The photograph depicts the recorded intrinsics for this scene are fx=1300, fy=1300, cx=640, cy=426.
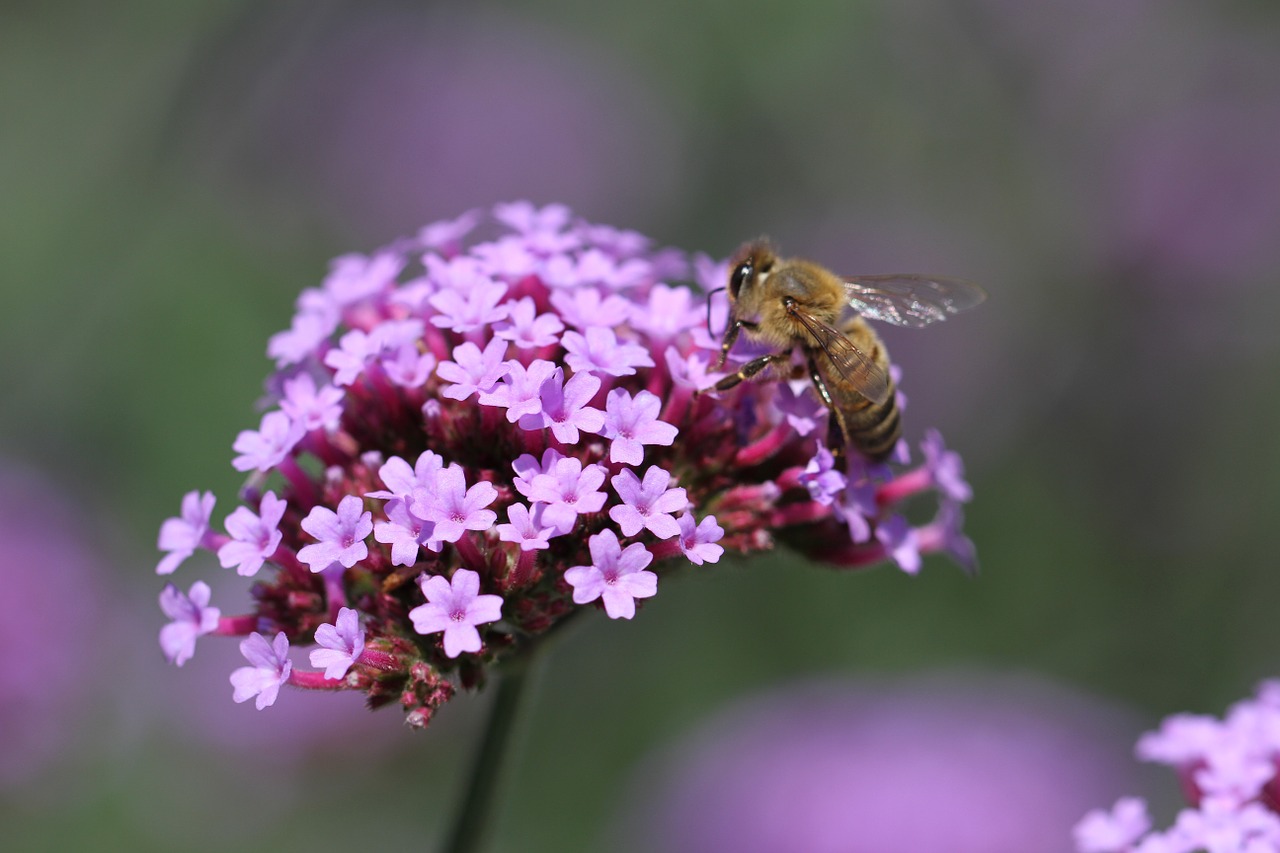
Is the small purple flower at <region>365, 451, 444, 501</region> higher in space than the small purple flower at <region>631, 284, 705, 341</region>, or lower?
lower

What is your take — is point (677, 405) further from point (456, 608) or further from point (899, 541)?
point (456, 608)

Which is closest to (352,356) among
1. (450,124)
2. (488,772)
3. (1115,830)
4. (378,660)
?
(378,660)

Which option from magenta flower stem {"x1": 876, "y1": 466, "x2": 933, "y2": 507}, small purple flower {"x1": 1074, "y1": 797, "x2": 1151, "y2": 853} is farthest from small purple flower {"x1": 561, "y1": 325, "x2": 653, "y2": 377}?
small purple flower {"x1": 1074, "y1": 797, "x2": 1151, "y2": 853}

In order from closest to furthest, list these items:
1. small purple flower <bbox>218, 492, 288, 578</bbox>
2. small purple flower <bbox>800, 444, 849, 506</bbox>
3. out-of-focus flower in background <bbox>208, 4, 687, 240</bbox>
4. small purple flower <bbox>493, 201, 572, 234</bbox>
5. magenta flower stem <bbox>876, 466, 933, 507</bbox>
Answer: small purple flower <bbox>218, 492, 288, 578</bbox>, small purple flower <bbox>800, 444, 849, 506</bbox>, magenta flower stem <bbox>876, 466, 933, 507</bbox>, small purple flower <bbox>493, 201, 572, 234</bbox>, out-of-focus flower in background <bbox>208, 4, 687, 240</bbox>

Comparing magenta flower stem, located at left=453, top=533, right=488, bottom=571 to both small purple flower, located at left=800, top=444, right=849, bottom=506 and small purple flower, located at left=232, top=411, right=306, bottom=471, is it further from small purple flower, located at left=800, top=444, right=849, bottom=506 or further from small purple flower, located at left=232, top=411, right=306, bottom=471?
small purple flower, located at left=800, top=444, right=849, bottom=506

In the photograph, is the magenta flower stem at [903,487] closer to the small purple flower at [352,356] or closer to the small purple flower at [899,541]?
the small purple flower at [899,541]

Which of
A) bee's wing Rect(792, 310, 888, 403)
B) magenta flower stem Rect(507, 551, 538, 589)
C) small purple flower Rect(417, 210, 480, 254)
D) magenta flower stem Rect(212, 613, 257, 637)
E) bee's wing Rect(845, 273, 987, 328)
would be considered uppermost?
bee's wing Rect(845, 273, 987, 328)

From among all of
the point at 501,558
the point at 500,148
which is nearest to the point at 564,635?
the point at 501,558

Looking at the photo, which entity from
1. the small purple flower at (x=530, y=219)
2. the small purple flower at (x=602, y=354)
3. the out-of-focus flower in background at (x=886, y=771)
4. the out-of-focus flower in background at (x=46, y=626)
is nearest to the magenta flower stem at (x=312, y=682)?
the small purple flower at (x=602, y=354)
